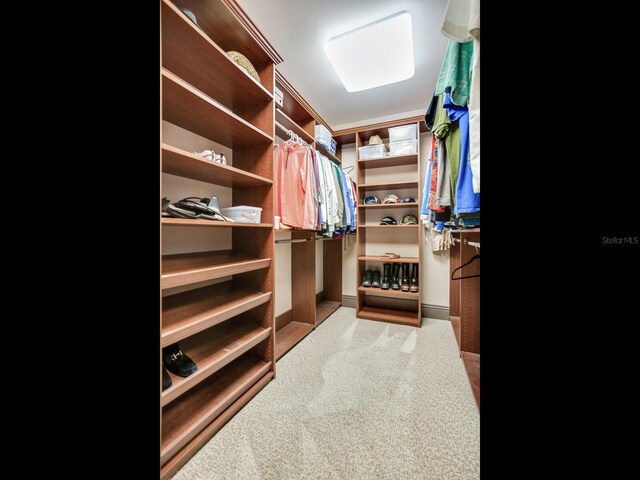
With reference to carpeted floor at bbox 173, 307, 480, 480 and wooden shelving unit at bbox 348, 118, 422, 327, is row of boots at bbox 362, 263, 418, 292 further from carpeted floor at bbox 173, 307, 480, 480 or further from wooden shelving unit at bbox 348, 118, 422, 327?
carpeted floor at bbox 173, 307, 480, 480

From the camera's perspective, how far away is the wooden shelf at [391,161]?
2.43 m

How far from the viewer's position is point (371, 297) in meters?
2.82

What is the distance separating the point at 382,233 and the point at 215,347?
209 cm

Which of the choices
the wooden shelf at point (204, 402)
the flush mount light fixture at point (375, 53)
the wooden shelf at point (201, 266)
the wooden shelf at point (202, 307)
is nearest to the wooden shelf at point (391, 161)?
the flush mount light fixture at point (375, 53)

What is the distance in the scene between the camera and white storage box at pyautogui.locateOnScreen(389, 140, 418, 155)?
2.35 m

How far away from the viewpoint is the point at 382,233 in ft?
9.17

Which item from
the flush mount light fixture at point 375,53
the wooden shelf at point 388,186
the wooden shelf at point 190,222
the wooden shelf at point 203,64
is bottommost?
the wooden shelf at point 190,222

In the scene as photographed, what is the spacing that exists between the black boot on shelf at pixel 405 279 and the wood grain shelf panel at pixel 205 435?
165cm

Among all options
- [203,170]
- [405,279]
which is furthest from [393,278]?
[203,170]

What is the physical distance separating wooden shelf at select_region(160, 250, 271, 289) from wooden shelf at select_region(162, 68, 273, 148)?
0.68 metres

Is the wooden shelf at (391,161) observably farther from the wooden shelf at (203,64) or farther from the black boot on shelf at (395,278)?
the wooden shelf at (203,64)
